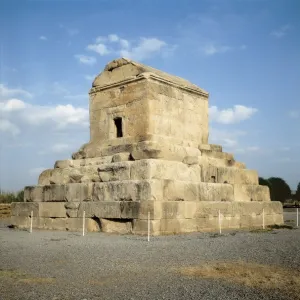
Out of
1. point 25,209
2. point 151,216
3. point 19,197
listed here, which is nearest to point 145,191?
point 151,216

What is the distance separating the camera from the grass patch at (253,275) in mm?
4641

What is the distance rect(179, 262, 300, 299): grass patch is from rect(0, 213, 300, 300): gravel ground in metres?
0.15

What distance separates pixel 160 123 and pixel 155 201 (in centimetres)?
339

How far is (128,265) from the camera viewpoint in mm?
6156

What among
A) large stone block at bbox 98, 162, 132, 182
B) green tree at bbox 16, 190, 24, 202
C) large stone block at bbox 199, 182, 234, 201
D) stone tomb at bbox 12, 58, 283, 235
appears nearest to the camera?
stone tomb at bbox 12, 58, 283, 235

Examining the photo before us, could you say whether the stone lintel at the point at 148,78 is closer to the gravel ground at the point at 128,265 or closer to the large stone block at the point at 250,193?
the large stone block at the point at 250,193

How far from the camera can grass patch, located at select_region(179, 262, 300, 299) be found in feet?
15.2

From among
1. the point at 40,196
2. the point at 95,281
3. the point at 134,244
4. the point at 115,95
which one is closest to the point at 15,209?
the point at 40,196

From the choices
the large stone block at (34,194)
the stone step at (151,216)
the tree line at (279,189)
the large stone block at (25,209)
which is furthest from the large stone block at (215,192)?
the tree line at (279,189)

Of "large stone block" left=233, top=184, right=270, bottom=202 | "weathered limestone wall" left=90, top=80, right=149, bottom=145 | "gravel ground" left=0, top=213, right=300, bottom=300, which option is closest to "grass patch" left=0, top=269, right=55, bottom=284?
"gravel ground" left=0, top=213, right=300, bottom=300

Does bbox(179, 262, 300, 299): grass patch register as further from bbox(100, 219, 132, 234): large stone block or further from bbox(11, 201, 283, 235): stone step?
bbox(100, 219, 132, 234): large stone block

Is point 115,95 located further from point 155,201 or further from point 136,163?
point 155,201

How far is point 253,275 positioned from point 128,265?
1.92m

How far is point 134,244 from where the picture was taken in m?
8.50
